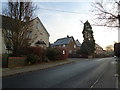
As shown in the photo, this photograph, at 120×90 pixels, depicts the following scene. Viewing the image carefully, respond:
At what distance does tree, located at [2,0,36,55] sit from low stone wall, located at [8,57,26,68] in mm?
2266

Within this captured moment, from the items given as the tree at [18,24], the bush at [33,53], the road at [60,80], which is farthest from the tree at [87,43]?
the road at [60,80]

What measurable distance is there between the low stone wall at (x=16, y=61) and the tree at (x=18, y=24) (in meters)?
2.27

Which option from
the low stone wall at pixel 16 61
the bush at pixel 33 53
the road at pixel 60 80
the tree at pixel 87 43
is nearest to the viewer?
the road at pixel 60 80

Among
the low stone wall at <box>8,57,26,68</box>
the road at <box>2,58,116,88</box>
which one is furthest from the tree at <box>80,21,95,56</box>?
the road at <box>2,58,116,88</box>

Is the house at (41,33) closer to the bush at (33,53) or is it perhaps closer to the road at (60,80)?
the bush at (33,53)

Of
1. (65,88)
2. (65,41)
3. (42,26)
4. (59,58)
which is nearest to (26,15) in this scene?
(59,58)

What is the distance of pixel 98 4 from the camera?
17.5 meters

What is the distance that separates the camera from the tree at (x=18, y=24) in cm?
2381

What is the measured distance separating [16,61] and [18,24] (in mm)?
5315

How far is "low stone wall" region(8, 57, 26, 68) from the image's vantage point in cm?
2016

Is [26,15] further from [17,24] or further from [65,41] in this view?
[65,41]

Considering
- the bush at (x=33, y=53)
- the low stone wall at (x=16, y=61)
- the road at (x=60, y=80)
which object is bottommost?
the road at (x=60, y=80)

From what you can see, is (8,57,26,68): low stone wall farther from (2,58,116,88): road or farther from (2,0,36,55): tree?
(2,58,116,88): road

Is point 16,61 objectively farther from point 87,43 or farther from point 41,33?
point 87,43
